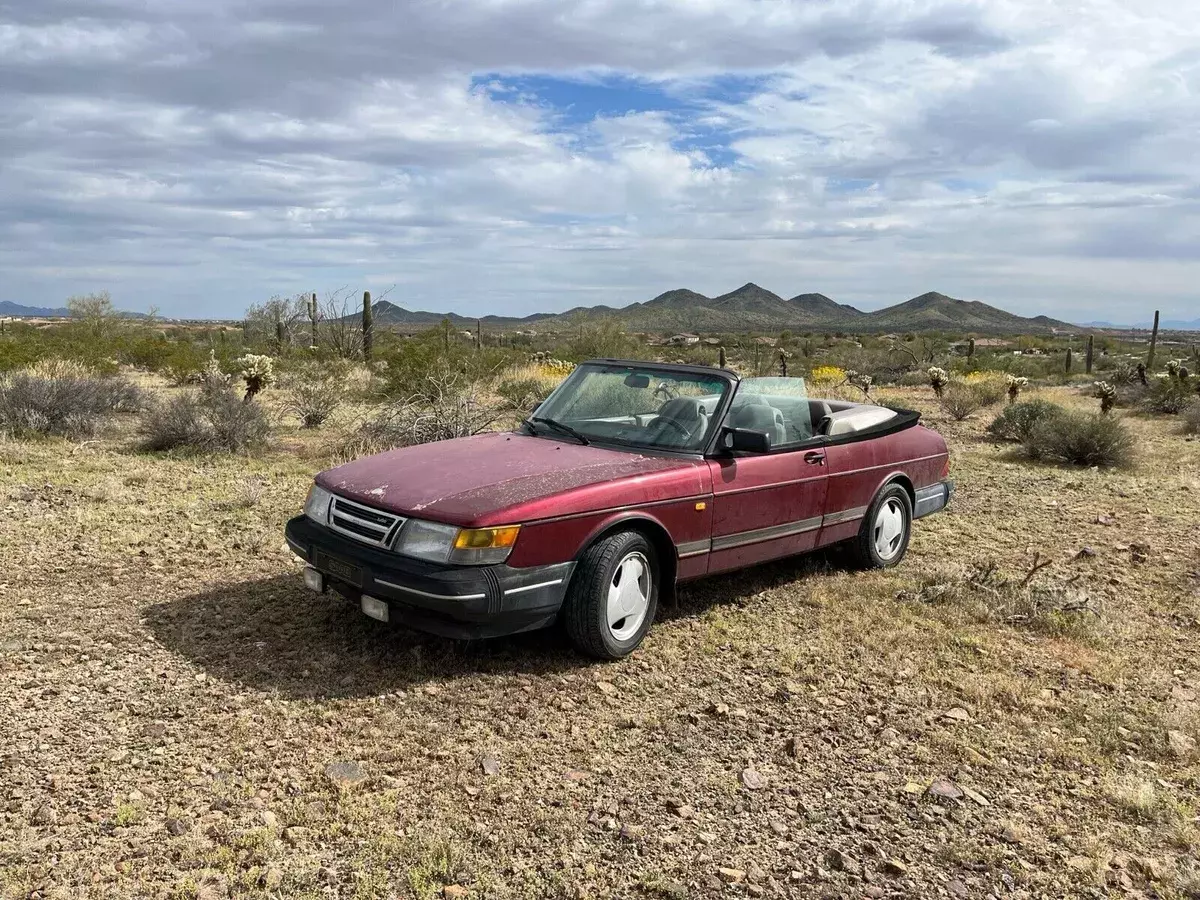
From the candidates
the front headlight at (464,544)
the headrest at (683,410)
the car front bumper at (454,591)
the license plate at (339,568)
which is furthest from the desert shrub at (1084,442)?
the license plate at (339,568)

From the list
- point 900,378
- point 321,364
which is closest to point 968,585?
point 321,364

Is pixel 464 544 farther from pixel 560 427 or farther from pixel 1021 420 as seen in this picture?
pixel 1021 420

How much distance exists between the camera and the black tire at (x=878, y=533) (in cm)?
629

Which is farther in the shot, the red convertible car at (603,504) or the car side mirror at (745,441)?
the car side mirror at (745,441)

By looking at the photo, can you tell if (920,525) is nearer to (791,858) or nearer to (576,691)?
(576,691)

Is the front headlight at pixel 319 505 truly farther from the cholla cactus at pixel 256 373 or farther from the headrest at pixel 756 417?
the cholla cactus at pixel 256 373

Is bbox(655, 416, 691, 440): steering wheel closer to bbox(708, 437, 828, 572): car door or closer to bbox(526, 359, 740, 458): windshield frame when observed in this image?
bbox(526, 359, 740, 458): windshield frame

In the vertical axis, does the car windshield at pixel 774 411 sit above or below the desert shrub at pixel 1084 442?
above

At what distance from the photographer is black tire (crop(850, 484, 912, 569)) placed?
6.29m

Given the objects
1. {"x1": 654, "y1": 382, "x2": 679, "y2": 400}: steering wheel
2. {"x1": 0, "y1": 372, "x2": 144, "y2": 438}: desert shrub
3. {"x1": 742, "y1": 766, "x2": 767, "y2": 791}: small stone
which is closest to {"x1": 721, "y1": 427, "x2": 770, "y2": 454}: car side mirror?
{"x1": 654, "y1": 382, "x2": 679, "y2": 400}: steering wheel

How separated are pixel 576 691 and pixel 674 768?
30.5 inches

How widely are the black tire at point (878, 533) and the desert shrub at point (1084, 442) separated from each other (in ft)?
20.3

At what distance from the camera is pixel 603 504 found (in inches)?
175

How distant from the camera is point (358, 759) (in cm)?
367
